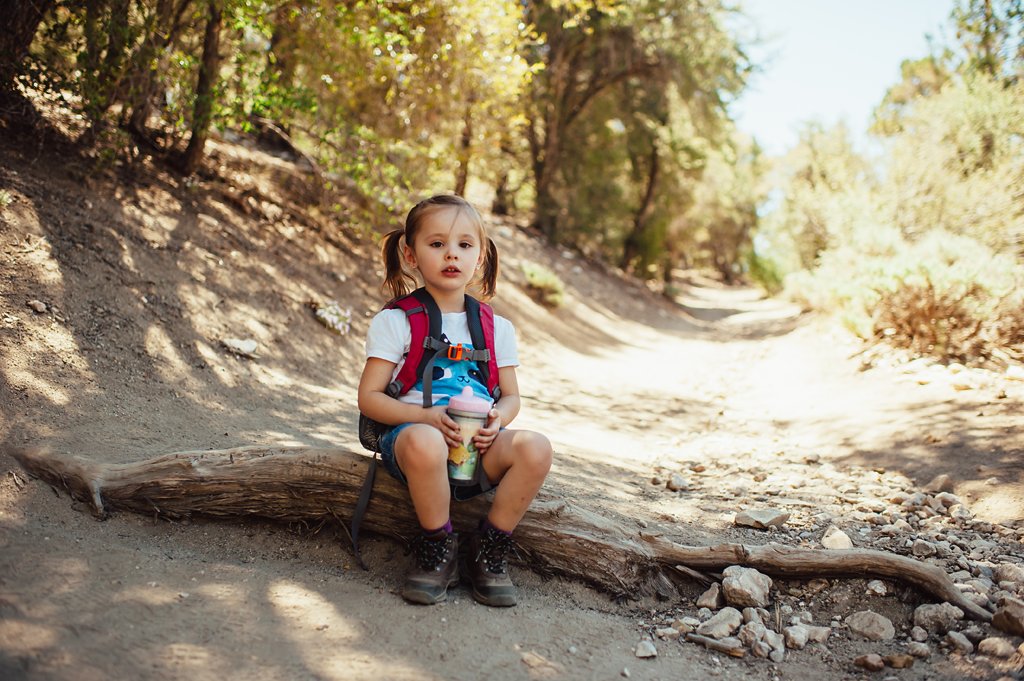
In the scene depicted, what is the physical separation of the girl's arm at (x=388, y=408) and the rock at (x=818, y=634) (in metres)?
1.67

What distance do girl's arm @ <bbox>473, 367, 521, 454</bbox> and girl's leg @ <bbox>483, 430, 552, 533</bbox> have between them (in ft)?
0.19

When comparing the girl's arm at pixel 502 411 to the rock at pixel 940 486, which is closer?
the girl's arm at pixel 502 411

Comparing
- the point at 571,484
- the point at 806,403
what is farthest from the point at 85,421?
the point at 806,403

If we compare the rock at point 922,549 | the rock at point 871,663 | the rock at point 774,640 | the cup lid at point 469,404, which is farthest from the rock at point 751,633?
the cup lid at point 469,404

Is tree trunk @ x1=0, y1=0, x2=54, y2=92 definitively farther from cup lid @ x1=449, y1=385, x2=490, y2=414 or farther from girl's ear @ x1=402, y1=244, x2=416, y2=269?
cup lid @ x1=449, y1=385, x2=490, y2=414

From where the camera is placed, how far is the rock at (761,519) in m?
3.47

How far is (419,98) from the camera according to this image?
8117 millimetres

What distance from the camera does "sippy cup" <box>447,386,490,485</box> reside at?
2453 mm

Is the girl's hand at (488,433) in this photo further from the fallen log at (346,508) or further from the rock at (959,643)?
the rock at (959,643)

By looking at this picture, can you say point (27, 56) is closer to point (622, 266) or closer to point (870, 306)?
point (870, 306)

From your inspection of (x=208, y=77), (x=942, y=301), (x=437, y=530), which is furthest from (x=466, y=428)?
(x=942, y=301)

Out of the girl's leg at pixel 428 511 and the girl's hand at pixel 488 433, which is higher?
the girl's hand at pixel 488 433

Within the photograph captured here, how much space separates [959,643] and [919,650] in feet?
0.49

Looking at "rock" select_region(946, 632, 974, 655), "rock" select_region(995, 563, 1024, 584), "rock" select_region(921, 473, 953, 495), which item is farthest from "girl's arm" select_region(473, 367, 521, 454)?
"rock" select_region(921, 473, 953, 495)
